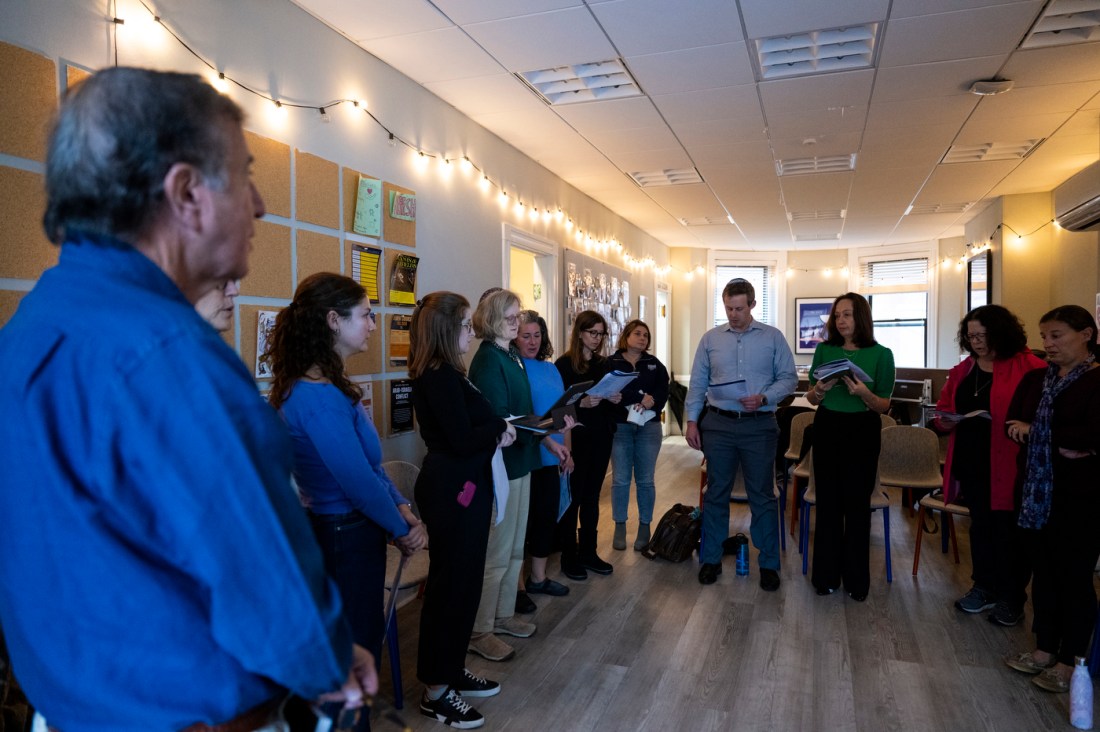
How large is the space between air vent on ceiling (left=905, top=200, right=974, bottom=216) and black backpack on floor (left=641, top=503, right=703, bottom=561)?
5464 millimetres

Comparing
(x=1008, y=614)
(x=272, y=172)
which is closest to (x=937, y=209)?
(x=1008, y=614)

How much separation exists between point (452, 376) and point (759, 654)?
189 cm

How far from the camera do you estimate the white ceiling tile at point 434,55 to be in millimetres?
3529

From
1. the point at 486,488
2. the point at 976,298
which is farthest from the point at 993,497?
the point at 976,298

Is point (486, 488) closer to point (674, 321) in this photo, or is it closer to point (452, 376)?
point (452, 376)

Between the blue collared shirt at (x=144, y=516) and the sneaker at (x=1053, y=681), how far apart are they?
119 inches

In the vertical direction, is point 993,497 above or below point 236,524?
below

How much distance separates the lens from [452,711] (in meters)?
2.48

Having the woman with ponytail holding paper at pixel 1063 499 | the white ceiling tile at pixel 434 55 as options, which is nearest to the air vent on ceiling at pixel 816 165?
the white ceiling tile at pixel 434 55

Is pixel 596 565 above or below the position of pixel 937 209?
below

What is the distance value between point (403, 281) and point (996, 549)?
3.36 meters

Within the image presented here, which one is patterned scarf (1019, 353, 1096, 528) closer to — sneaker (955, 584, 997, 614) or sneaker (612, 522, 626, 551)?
sneaker (955, 584, 997, 614)

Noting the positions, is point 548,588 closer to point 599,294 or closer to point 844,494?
point 844,494

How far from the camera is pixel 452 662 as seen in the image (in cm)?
250
